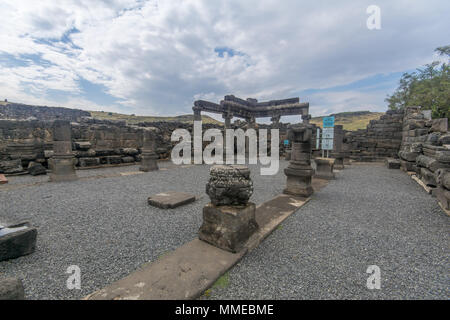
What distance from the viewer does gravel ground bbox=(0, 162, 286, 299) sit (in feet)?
7.02

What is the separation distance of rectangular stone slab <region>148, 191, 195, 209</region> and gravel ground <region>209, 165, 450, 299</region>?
2.28 m

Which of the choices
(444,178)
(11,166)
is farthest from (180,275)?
(11,166)

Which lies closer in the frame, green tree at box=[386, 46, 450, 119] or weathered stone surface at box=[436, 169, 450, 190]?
weathered stone surface at box=[436, 169, 450, 190]

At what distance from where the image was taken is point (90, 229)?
3.23 meters

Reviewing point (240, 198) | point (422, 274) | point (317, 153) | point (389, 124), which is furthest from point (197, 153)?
point (389, 124)

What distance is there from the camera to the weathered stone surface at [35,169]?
24.0 ft

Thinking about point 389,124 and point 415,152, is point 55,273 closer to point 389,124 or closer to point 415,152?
point 415,152

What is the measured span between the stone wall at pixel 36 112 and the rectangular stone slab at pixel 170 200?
A: 561 inches

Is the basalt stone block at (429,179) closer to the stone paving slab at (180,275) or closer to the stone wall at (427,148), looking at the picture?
the stone wall at (427,148)

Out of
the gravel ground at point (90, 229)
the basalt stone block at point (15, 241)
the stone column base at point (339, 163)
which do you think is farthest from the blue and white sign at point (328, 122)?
the basalt stone block at point (15, 241)

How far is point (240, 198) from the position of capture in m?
2.69

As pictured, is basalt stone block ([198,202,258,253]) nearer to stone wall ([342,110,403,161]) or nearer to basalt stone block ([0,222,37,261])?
basalt stone block ([0,222,37,261])


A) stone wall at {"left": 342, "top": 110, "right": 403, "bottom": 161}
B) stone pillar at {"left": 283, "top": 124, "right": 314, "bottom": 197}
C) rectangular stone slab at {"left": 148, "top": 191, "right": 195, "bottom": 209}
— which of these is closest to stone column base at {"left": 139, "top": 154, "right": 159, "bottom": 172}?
rectangular stone slab at {"left": 148, "top": 191, "right": 195, "bottom": 209}

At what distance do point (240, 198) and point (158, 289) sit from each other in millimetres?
1391
